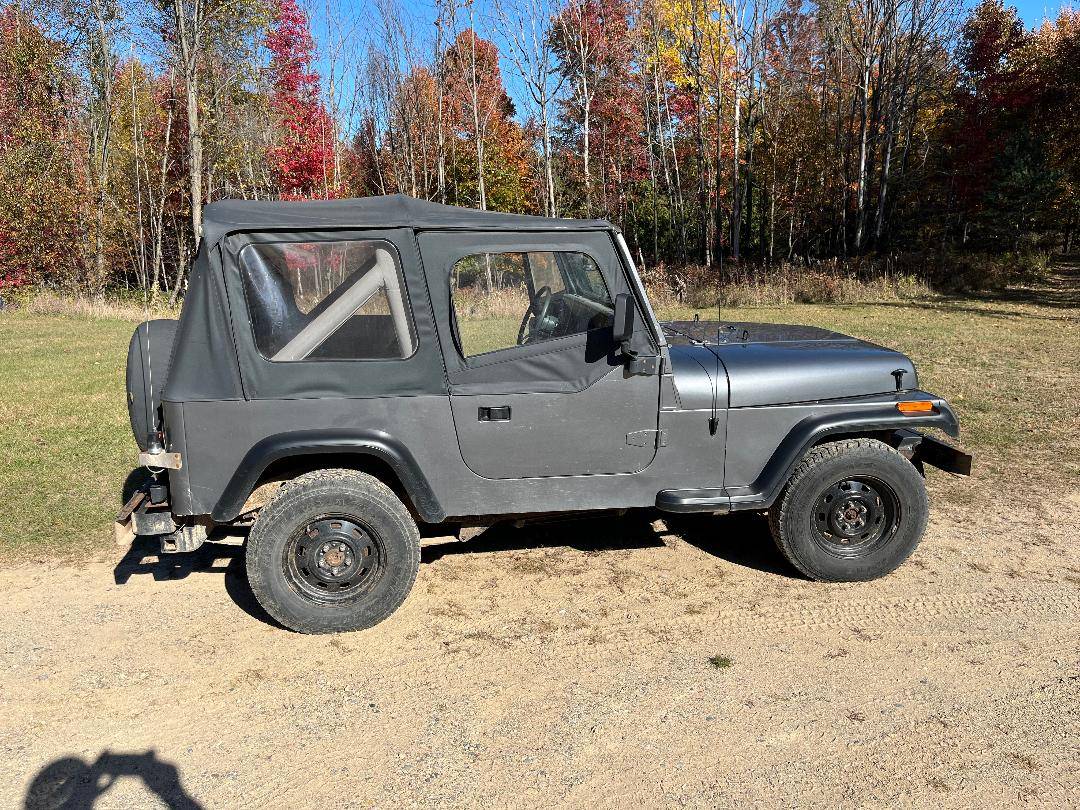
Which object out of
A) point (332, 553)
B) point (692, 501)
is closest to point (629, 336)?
point (692, 501)

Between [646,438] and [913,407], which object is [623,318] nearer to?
[646,438]

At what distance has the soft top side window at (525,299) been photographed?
4016 millimetres

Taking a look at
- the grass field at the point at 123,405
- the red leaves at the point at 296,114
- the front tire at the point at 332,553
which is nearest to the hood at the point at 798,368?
the front tire at the point at 332,553

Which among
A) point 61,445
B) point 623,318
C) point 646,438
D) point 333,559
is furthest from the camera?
point 61,445

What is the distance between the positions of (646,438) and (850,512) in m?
1.32

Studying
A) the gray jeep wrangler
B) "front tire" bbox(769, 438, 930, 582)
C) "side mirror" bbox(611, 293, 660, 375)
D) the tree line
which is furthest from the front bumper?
the tree line

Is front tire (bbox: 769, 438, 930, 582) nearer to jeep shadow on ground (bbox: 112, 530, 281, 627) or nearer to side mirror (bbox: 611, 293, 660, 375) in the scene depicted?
side mirror (bbox: 611, 293, 660, 375)

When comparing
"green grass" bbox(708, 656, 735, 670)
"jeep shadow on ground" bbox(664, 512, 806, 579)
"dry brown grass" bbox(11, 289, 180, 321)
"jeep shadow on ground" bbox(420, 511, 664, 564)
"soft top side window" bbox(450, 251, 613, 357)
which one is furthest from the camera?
"dry brown grass" bbox(11, 289, 180, 321)

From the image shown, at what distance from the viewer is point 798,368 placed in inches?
174

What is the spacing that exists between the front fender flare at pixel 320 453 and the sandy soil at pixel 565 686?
0.75 metres

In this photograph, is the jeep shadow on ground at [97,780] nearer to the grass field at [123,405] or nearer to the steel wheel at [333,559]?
the steel wheel at [333,559]

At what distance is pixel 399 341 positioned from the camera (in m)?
3.95

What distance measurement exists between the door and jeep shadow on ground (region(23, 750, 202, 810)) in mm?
1875

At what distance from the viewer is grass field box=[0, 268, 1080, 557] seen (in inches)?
236
